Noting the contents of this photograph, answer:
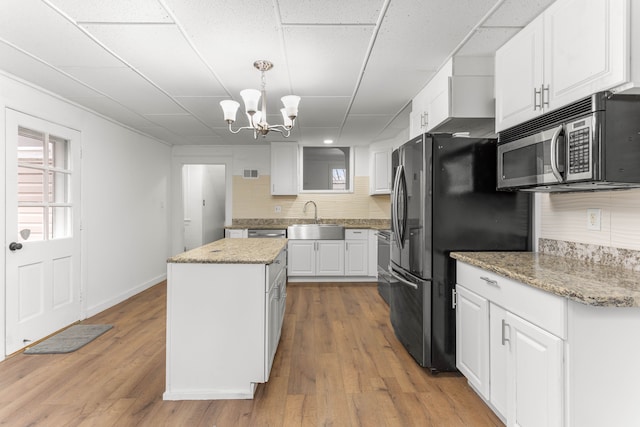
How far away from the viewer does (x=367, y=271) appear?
545 cm

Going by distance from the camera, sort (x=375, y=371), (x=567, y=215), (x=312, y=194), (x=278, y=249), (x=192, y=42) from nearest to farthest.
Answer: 1. (x=567, y=215)
2. (x=192, y=42)
3. (x=375, y=371)
4. (x=278, y=249)
5. (x=312, y=194)

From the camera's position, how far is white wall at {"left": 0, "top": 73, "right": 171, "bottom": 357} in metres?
3.17

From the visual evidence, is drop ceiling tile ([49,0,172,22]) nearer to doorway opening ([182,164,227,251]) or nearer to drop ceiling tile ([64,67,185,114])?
drop ceiling tile ([64,67,185,114])

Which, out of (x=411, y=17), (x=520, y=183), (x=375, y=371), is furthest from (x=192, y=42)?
(x=375, y=371)

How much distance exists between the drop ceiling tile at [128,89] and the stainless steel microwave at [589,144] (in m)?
2.92

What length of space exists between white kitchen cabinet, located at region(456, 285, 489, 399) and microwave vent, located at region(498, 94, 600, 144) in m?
0.97

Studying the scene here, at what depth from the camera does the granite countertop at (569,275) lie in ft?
4.17

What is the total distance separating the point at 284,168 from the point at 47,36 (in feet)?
12.4

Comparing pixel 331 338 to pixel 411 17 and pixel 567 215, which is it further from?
pixel 411 17

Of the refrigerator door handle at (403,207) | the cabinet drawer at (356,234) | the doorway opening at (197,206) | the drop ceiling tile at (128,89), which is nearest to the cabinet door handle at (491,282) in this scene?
the refrigerator door handle at (403,207)

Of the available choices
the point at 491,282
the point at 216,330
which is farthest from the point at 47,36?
the point at 491,282

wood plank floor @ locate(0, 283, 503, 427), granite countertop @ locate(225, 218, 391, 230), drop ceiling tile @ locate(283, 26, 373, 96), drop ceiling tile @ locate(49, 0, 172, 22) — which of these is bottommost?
wood plank floor @ locate(0, 283, 503, 427)

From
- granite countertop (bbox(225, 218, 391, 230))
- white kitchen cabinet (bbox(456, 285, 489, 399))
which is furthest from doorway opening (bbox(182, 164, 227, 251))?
white kitchen cabinet (bbox(456, 285, 489, 399))

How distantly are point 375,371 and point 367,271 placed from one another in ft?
9.64
